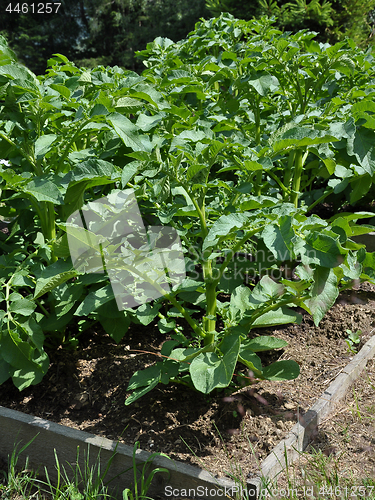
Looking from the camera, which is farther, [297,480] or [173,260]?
[173,260]

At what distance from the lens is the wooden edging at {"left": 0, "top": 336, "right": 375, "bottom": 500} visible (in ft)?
4.63

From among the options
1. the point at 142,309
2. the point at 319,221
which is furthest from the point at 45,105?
the point at 319,221

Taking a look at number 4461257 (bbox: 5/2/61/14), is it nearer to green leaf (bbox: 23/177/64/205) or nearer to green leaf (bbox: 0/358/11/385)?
green leaf (bbox: 23/177/64/205)

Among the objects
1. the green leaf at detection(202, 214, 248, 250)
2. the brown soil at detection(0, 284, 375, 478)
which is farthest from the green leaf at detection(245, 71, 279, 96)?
the brown soil at detection(0, 284, 375, 478)

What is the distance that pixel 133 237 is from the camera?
1.97 meters

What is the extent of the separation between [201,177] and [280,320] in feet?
2.24

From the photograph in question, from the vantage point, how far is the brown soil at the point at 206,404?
5.18ft

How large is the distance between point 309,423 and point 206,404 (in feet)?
1.35

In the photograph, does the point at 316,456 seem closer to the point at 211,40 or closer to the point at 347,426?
the point at 347,426

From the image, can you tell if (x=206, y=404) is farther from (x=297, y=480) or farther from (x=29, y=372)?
(x=29, y=372)

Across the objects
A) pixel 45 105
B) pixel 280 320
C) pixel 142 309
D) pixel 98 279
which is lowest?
pixel 280 320

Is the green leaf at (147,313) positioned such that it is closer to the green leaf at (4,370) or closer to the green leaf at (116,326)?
the green leaf at (116,326)

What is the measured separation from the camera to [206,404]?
5.74 ft

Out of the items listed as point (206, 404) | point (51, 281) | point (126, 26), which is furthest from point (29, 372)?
point (126, 26)
